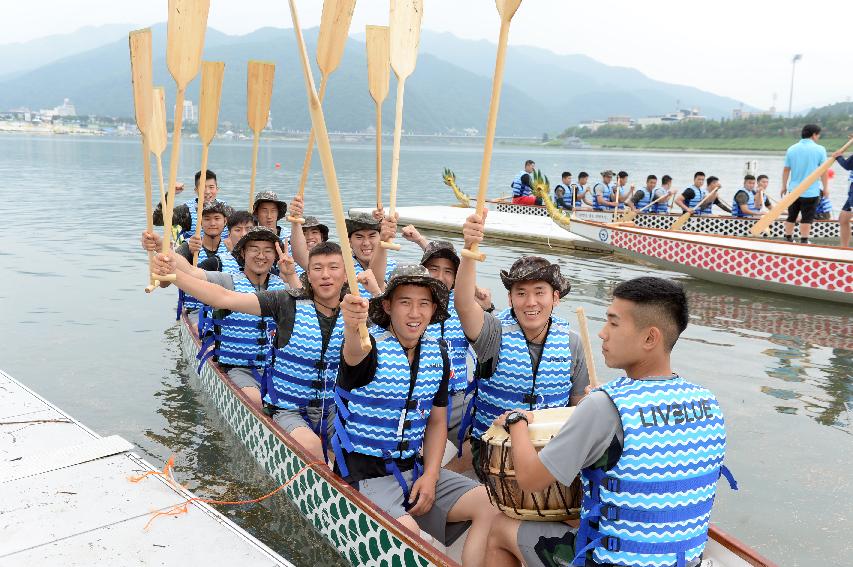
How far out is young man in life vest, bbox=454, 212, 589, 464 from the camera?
364cm

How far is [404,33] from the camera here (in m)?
4.46

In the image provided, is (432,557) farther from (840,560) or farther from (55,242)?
(55,242)

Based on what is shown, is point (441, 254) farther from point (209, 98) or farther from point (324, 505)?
point (209, 98)

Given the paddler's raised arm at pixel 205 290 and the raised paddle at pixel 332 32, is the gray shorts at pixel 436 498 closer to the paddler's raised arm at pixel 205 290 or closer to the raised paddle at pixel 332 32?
the paddler's raised arm at pixel 205 290

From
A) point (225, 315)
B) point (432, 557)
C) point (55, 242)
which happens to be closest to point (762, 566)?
point (432, 557)

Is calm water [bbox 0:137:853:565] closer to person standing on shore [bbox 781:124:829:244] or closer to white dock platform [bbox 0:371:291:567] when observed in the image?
white dock platform [bbox 0:371:291:567]

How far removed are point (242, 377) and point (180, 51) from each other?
2413 millimetres

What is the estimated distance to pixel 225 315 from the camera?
534 cm

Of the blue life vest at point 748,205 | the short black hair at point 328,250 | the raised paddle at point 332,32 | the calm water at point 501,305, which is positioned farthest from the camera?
the blue life vest at point 748,205

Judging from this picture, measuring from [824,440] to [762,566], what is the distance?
384 centimetres

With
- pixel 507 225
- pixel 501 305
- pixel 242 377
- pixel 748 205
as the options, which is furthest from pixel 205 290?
pixel 507 225

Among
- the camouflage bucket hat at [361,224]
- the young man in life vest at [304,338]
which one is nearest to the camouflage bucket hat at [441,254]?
the young man in life vest at [304,338]

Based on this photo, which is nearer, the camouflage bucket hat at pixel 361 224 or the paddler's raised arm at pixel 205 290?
the paddler's raised arm at pixel 205 290

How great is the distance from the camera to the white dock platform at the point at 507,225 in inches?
611
